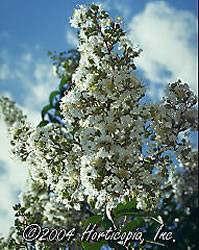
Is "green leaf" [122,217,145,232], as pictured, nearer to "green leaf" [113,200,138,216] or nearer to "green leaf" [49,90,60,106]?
"green leaf" [113,200,138,216]

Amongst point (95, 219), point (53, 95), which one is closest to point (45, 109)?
point (53, 95)

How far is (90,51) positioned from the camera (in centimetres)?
161

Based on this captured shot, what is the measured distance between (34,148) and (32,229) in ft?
0.88

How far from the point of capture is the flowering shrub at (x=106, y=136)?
1.42 meters

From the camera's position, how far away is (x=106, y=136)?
4.65ft

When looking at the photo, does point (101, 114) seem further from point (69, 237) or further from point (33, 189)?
point (33, 189)

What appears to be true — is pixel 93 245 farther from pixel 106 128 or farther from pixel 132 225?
pixel 106 128

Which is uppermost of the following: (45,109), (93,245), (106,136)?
(45,109)

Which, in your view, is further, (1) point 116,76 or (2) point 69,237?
(2) point 69,237

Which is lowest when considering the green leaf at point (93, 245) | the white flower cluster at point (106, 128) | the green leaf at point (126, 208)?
the green leaf at point (93, 245)

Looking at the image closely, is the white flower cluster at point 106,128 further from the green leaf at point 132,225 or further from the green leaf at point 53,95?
the green leaf at point 53,95

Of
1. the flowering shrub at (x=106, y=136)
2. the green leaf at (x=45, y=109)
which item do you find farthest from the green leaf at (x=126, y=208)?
the green leaf at (x=45, y=109)

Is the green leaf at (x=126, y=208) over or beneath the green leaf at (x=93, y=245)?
over

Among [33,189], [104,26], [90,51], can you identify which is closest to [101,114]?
[90,51]
